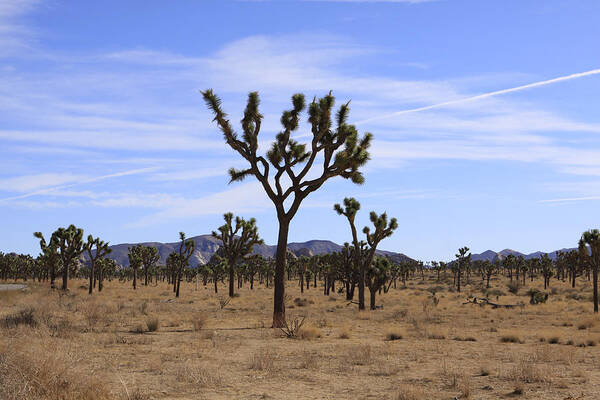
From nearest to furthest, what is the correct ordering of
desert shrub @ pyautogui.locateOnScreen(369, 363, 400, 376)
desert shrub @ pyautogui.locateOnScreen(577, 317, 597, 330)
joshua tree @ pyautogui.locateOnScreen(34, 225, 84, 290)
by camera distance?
desert shrub @ pyautogui.locateOnScreen(369, 363, 400, 376), desert shrub @ pyautogui.locateOnScreen(577, 317, 597, 330), joshua tree @ pyautogui.locateOnScreen(34, 225, 84, 290)

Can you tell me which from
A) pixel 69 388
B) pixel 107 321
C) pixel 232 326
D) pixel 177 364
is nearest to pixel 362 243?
pixel 232 326

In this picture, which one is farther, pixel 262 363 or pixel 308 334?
pixel 308 334

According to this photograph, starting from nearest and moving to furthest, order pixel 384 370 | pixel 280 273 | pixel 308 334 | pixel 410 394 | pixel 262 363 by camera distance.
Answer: pixel 410 394
pixel 384 370
pixel 262 363
pixel 308 334
pixel 280 273

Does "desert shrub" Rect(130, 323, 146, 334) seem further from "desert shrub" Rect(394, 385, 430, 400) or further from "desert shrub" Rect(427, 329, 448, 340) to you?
"desert shrub" Rect(394, 385, 430, 400)

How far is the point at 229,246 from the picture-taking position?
139 ft

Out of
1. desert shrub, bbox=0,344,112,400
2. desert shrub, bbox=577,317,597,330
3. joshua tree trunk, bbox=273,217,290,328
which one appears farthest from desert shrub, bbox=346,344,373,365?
desert shrub, bbox=577,317,597,330

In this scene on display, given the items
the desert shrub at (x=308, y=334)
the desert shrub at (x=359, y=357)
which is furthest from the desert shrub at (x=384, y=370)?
the desert shrub at (x=308, y=334)

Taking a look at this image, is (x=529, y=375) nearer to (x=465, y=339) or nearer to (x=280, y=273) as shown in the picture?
(x=465, y=339)

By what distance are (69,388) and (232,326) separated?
13.6 m

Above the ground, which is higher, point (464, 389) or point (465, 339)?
point (464, 389)

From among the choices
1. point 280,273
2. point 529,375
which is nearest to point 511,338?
point 529,375

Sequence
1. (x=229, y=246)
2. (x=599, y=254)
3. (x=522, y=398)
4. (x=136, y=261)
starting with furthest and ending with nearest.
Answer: (x=136, y=261), (x=229, y=246), (x=599, y=254), (x=522, y=398)

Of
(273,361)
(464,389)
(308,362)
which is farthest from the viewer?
(273,361)

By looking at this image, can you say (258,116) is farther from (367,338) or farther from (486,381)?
(486,381)
